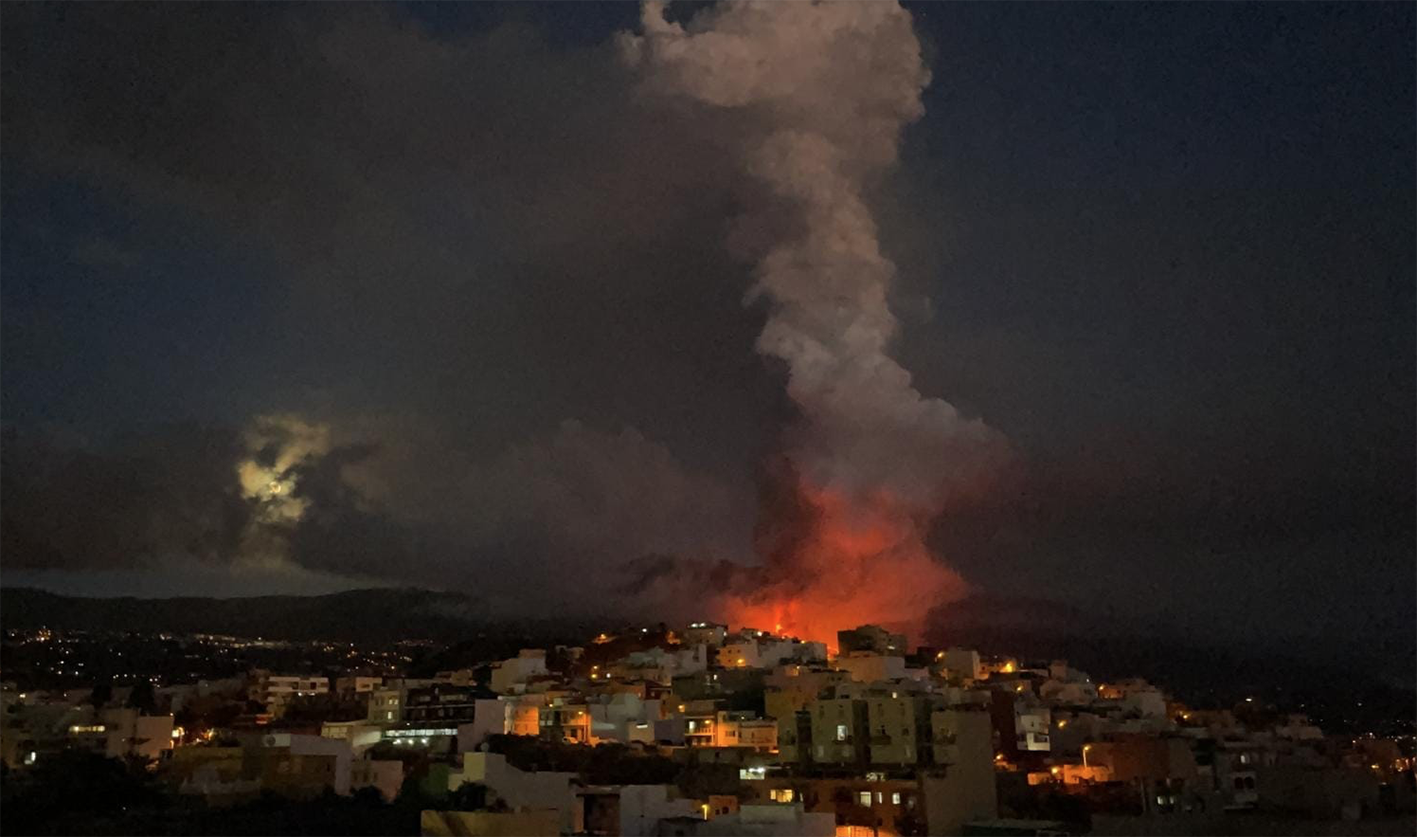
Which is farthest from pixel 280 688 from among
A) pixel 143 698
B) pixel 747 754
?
pixel 747 754

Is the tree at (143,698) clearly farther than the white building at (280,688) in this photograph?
No

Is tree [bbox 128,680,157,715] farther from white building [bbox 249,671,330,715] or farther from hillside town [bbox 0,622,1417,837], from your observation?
white building [bbox 249,671,330,715]

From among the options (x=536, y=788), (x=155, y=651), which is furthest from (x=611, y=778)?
(x=155, y=651)

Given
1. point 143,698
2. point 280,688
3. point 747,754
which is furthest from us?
point 280,688

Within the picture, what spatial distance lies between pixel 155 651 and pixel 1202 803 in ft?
315

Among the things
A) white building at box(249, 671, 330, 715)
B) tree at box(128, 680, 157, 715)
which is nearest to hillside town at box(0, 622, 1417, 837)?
tree at box(128, 680, 157, 715)

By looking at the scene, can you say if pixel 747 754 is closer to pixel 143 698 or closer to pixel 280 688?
pixel 143 698

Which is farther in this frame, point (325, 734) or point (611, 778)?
point (325, 734)

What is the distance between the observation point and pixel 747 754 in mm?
39500

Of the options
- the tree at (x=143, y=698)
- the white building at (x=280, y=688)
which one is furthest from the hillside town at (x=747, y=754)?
the white building at (x=280, y=688)

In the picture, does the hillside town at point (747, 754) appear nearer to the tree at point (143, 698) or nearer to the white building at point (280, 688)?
the tree at point (143, 698)

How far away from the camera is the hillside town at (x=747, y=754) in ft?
88.9

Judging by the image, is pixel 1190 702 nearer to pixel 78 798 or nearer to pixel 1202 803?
pixel 1202 803

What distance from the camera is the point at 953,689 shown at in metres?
47.9
